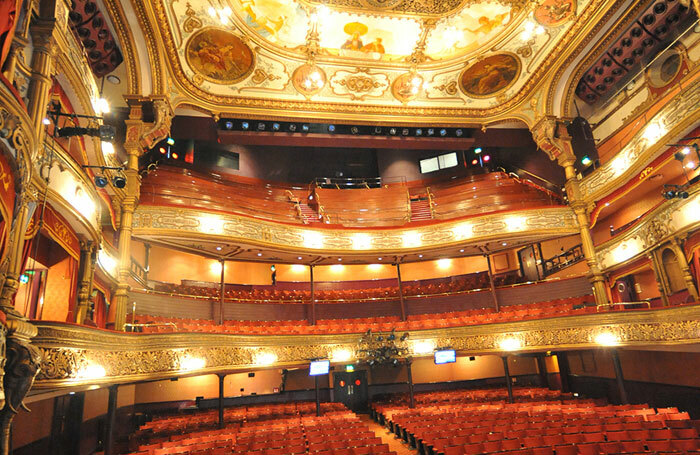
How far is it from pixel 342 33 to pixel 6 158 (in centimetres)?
1013

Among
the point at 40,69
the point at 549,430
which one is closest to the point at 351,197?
the point at 549,430

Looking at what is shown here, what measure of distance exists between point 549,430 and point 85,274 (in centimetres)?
876

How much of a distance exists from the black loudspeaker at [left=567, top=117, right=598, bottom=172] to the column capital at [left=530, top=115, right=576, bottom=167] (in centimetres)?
A: 36

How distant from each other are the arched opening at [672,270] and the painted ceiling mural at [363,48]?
22.0 feet

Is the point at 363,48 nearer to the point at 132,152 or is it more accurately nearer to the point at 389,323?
the point at 132,152

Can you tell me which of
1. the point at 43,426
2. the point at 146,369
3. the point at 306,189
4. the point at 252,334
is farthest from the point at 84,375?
the point at 306,189

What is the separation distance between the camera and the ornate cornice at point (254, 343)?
5.24 m

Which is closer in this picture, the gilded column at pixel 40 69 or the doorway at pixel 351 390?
the gilded column at pixel 40 69

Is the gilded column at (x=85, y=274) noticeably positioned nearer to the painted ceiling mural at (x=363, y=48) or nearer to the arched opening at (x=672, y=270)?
the painted ceiling mural at (x=363, y=48)

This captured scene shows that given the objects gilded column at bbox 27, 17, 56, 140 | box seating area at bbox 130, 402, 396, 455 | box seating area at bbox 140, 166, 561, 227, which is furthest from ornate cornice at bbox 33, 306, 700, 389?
box seating area at bbox 140, 166, 561, 227

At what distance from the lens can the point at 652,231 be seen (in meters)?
9.97

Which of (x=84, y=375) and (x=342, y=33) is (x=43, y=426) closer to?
(x=84, y=375)

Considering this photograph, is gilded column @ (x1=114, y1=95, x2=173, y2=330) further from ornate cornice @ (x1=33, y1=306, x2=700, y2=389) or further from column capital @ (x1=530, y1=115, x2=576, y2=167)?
column capital @ (x1=530, y1=115, x2=576, y2=167)

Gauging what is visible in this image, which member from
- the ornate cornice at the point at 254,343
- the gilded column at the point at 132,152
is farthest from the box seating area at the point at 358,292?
the gilded column at the point at 132,152
